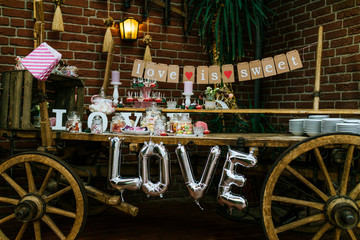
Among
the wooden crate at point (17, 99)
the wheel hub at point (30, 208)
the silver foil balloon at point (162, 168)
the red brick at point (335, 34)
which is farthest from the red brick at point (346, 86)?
the wheel hub at point (30, 208)

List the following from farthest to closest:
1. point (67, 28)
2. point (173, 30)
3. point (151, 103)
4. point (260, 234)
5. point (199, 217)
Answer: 1. point (173, 30)
2. point (67, 28)
3. point (199, 217)
4. point (151, 103)
5. point (260, 234)

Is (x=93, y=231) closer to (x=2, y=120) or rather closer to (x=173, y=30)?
(x=2, y=120)

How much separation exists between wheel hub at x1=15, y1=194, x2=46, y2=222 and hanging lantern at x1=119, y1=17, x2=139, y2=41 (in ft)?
5.94

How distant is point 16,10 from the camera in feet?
9.62

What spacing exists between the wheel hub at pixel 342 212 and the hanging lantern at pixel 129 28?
2.30m

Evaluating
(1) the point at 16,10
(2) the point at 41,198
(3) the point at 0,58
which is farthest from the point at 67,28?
(2) the point at 41,198

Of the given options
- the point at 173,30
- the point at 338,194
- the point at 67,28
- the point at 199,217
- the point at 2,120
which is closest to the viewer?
the point at 338,194

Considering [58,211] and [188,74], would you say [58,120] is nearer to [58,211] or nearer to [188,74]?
[58,211]

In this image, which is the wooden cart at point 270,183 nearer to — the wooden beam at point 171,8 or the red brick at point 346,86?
the red brick at point 346,86

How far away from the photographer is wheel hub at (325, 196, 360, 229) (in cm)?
169

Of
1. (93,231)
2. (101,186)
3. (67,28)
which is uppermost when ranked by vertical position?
(67,28)

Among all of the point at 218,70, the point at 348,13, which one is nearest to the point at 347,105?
the point at 348,13

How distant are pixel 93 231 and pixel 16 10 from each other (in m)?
2.01

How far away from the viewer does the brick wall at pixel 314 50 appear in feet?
9.59
